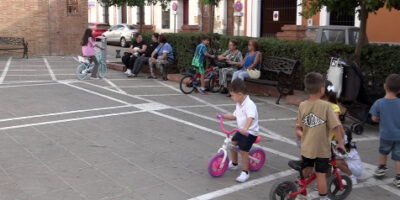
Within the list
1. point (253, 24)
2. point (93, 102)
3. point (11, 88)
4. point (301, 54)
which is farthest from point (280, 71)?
point (253, 24)

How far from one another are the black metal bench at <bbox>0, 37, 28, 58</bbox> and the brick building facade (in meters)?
0.31

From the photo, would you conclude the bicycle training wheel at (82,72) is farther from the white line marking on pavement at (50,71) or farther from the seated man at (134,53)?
the seated man at (134,53)

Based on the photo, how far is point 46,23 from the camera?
74.1 ft

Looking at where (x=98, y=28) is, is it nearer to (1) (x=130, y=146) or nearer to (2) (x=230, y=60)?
(2) (x=230, y=60)

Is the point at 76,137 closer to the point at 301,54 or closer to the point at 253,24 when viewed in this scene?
the point at 301,54

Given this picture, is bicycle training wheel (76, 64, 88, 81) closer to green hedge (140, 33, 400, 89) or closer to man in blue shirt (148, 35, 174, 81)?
man in blue shirt (148, 35, 174, 81)

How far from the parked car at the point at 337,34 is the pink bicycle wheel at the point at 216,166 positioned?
1118 cm

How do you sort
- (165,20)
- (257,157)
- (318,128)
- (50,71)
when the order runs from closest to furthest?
1. (318,128)
2. (257,157)
3. (50,71)
4. (165,20)

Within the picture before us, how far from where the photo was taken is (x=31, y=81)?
13680 millimetres

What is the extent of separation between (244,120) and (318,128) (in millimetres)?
1110

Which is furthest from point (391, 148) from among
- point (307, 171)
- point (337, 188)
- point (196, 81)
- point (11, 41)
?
point (11, 41)

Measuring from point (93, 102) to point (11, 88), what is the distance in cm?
306

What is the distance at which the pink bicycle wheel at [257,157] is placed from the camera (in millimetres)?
5938

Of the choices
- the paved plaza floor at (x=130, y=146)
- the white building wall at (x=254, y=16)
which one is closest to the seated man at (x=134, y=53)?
the paved plaza floor at (x=130, y=146)
